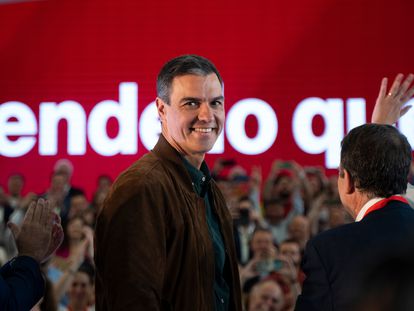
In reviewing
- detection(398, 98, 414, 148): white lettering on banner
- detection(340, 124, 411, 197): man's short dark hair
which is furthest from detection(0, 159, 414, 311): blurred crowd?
detection(340, 124, 411, 197): man's short dark hair

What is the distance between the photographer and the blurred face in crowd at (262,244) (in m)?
4.82

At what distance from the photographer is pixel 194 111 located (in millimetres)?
1766

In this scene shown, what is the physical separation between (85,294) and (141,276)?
327 centimetres

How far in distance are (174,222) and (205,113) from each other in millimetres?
305

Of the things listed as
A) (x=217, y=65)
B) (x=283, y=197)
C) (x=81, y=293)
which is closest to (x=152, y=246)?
(x=81, y=293)

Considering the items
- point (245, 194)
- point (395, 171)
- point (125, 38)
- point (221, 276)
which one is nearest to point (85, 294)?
point (245, 194)

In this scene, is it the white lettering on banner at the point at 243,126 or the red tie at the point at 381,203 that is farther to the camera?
the white lettering on banner at the point at 243,126

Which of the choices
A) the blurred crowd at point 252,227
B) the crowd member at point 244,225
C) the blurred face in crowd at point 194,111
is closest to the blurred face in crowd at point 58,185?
the blurred crowd at point 252,227

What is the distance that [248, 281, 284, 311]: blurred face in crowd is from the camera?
13.5 feet

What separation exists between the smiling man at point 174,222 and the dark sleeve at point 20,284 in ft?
0.49

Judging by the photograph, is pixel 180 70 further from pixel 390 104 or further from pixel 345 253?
pixel 390 104

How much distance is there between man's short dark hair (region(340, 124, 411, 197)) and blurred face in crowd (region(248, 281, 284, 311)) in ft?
8.69

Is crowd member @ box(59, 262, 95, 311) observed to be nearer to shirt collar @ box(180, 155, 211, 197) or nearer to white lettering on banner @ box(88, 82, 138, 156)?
shirt collar @ box(180, 155, 211, 197)

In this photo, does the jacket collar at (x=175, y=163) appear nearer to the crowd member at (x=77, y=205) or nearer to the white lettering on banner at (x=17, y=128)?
the crowd member at (x=77, y=205)
